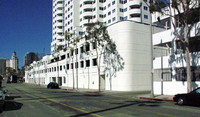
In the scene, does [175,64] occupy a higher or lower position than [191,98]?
higher

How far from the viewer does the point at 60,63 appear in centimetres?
5953

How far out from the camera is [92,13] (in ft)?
258

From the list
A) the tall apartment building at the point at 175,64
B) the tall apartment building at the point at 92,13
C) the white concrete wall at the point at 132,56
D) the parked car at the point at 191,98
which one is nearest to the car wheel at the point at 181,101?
the parked car at the point at 191,98

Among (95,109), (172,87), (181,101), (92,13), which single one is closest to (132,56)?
(172,87)

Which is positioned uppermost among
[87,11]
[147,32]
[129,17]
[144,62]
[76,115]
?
[87,11]

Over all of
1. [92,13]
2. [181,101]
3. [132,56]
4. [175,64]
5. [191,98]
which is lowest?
[181,101]

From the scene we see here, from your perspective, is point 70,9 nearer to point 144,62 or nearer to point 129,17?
point 129,17

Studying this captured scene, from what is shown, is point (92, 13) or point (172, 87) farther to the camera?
point (92, 13)

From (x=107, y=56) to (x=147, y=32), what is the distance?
7.71 metres

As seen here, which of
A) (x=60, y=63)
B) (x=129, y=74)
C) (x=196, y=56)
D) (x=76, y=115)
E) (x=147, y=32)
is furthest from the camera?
(x=60, y=63)

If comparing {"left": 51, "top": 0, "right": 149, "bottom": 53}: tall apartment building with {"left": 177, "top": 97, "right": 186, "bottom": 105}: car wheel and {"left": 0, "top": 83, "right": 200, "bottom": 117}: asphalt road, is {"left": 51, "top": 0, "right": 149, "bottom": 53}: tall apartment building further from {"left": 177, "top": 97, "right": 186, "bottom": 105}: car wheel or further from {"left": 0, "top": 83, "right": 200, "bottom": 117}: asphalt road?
{"left": 177, "top": 97, "right": 186, "bottom": 105}: car wheel

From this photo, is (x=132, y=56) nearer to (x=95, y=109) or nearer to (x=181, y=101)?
(x=181, y=101)

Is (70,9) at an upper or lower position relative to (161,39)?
upper

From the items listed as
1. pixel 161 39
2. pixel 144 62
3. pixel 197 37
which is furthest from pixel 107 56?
pixel 197 37
